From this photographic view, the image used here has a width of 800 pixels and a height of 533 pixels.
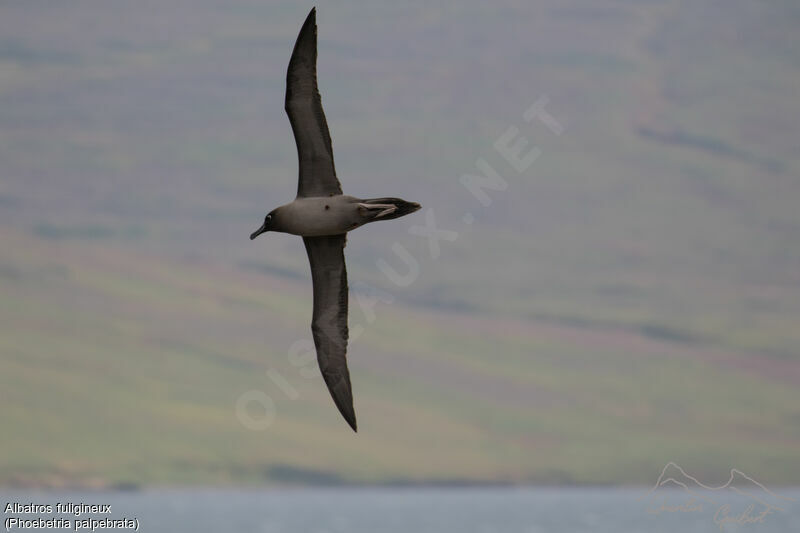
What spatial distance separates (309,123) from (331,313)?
5.31 meters

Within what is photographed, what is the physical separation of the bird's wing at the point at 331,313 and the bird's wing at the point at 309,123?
1971 mm

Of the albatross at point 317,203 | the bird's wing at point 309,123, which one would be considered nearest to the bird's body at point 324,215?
the albatross at point 317,203

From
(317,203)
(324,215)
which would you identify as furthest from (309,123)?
(324,215)

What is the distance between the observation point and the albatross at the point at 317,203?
1249 inches

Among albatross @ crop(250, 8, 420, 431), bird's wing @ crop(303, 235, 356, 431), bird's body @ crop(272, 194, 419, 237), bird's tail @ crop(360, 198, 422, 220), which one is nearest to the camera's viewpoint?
bird's tail @ crop(360, 198, 422, 220)

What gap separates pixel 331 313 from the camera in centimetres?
3534

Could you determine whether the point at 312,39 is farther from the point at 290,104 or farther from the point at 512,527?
the point at 512,527

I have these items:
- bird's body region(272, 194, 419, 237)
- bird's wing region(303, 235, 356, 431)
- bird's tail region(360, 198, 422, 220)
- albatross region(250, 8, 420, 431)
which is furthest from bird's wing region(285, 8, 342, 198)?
bird's wing region(303, 235, 356, 431)

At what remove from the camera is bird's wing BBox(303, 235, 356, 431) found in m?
34.6

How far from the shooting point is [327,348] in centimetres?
3541

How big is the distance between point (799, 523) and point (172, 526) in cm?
8321

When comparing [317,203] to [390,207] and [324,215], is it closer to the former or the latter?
[324,215]

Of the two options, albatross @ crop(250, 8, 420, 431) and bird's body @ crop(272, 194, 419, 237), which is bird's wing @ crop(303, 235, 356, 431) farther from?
bird's body @ crop(272, 194, 419, 237)

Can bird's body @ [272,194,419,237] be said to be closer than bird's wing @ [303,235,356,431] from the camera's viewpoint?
Yes
